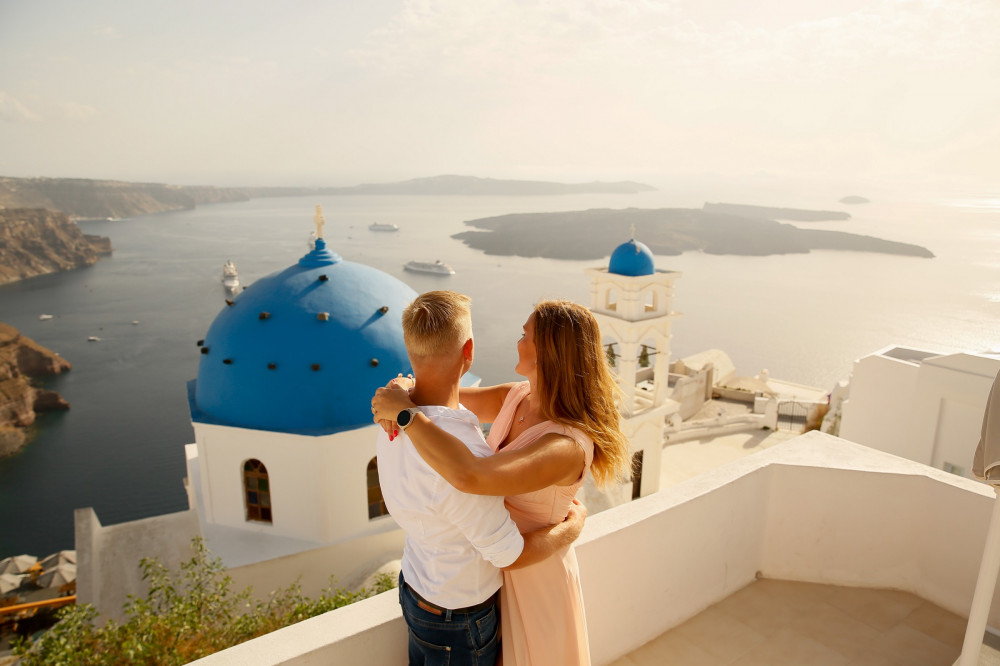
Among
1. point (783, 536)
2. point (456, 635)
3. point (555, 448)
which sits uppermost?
point (555, 448)

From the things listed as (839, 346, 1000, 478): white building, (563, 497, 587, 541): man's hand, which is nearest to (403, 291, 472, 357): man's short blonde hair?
(563, 497, 587, 541): man's hand

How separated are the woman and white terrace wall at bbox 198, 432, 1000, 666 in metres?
0.71

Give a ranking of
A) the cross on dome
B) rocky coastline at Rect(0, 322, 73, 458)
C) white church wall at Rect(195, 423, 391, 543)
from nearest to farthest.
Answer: white church wall at Rect(195, 423, 391, 543) < the cross on dome < rocky coastline at Rect(0, 322, 73, 458)

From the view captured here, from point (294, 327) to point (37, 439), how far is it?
4171cm

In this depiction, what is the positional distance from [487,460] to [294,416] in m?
6.88

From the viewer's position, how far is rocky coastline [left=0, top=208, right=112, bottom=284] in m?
70.9

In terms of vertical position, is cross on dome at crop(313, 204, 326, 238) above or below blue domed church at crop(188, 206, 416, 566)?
above

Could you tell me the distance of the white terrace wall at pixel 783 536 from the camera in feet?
8.32

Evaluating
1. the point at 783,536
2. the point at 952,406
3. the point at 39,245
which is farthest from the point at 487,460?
the point at 39,245

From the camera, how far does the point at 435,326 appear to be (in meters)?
1.45

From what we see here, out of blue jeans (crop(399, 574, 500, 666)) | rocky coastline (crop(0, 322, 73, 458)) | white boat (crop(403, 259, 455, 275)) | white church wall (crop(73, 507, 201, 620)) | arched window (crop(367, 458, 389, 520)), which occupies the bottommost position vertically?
rocky coastline (crop(0, 322, 73, 458))

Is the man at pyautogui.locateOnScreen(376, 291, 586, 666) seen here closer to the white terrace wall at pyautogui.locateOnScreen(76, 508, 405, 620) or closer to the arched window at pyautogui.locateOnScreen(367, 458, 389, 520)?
the white terrace wall at pyautogui.locateOnScreen(76, 508, 405, 620)

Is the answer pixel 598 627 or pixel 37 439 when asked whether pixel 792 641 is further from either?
pixel 37 439

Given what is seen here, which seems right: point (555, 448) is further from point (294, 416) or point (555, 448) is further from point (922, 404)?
point (922, 404)
